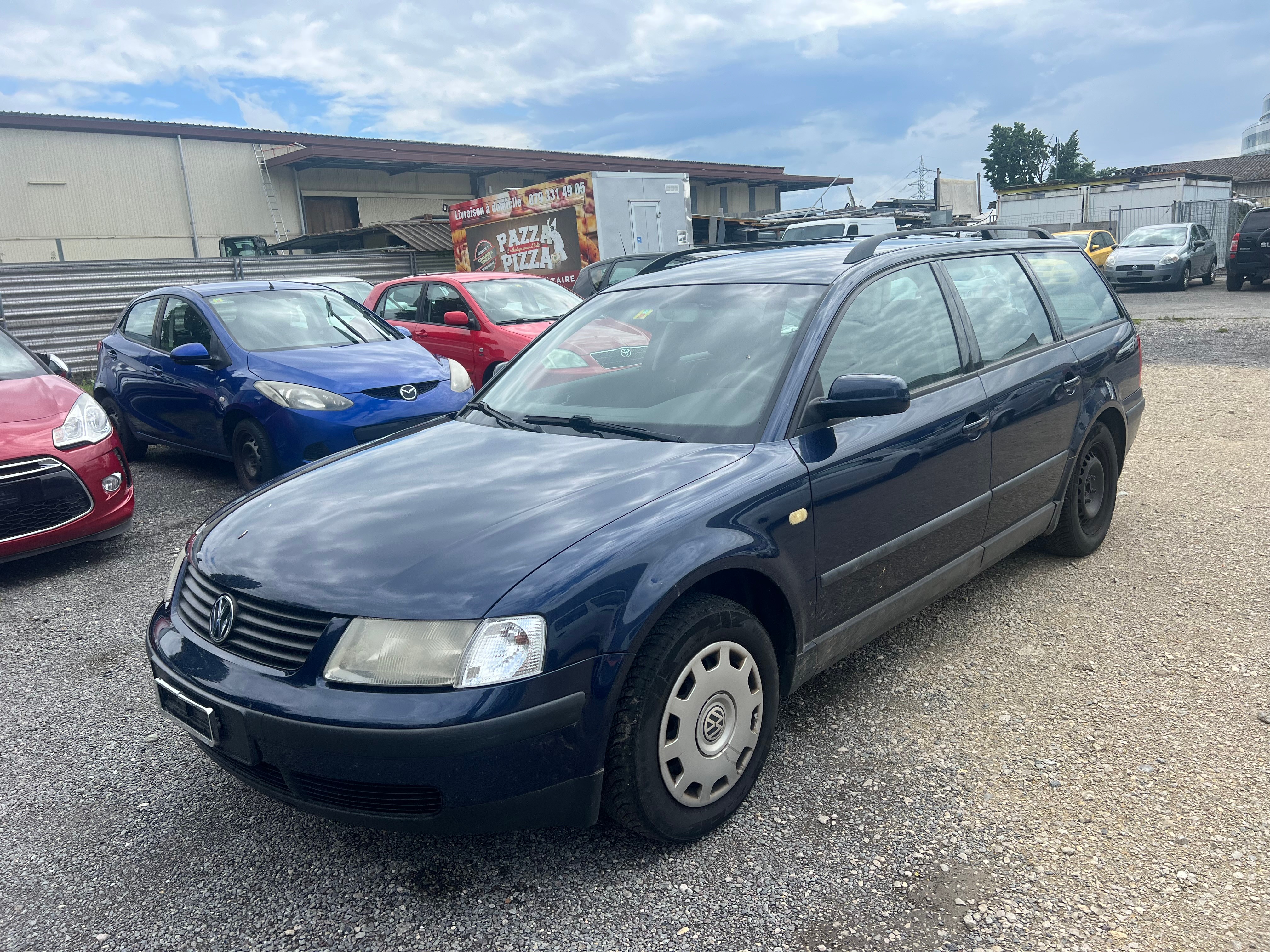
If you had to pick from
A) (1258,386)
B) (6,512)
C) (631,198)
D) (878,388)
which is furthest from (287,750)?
(631,198)

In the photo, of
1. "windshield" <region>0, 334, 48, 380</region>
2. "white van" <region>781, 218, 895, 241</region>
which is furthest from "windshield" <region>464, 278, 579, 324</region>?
"white van" <region>781, 218, 895, 241</region>

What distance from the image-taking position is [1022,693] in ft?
11.3

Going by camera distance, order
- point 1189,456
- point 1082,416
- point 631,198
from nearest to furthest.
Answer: point 1082,416
point 1189,456
point 631,198

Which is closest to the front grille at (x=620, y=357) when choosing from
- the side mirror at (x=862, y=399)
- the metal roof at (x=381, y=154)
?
the side mirror at (x=862, y=399)

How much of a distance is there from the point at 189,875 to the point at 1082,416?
4.02 meters

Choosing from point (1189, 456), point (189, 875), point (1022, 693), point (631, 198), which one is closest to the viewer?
point (189, 875)

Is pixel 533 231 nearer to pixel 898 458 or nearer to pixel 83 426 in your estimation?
pixel 83 426

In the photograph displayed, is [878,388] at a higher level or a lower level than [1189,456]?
higher

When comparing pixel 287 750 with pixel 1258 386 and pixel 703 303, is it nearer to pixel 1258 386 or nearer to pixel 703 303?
pixel 703 303

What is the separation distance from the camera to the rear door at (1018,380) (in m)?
3.78

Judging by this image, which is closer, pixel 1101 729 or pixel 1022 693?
pixel 1101 729

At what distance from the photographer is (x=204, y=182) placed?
27.4 m

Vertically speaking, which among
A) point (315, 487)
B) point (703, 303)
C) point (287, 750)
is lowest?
point (287, 750)

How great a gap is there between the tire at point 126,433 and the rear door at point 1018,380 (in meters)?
6.83
